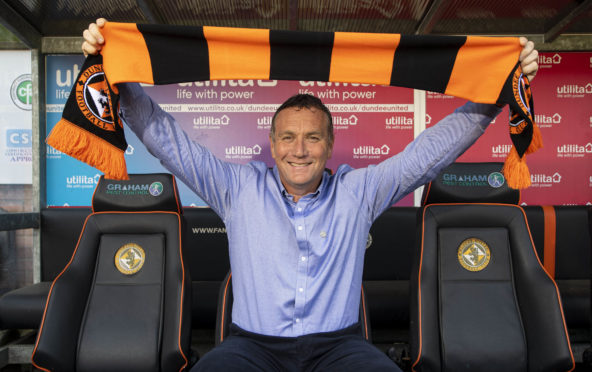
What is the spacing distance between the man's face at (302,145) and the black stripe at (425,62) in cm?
29

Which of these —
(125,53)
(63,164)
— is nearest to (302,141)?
(125,53)

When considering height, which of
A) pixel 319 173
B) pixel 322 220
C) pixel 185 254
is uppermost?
pixel 319 173

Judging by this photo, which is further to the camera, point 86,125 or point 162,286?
point 162,286

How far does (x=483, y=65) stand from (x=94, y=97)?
115 cm

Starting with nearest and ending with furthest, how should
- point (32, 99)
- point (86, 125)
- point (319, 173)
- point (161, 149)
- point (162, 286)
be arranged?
1. point (86, 125)
2. point (161, 149)
3. point (319, 173)
4. point (162, 286)
5. point (32, 99)

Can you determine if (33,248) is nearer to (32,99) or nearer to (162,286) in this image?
(32,99)

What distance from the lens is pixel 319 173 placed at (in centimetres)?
142

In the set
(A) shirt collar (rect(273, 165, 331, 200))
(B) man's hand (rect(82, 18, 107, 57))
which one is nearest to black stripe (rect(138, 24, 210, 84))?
(B) man's hand (rect(82, 18, 107, 57))

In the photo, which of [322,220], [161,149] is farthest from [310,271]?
→ [161,149]

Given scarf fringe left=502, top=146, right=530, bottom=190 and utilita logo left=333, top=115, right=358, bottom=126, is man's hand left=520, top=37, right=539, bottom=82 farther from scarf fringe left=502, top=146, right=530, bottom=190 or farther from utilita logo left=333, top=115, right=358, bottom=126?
utilita logo left=333, top=115, right=358, bottom=126

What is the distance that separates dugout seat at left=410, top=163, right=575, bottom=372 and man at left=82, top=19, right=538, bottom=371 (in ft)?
1.34

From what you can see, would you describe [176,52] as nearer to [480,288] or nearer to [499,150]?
[480,288]

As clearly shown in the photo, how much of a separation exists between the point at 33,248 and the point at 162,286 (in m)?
1.31

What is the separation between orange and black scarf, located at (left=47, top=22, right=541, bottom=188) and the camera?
3.84 ft
